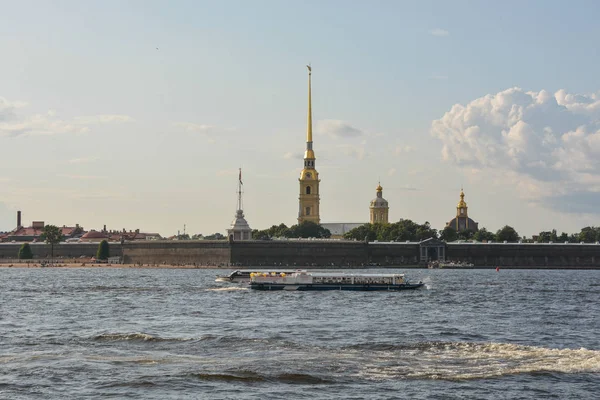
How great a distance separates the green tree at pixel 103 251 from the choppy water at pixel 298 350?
110325 mm

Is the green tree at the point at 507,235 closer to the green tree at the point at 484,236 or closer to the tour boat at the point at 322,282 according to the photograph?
the green tree at the point at 484,236

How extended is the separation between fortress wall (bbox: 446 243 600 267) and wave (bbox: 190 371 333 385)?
Answer: 13136cm

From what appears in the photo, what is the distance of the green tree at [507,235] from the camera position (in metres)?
191

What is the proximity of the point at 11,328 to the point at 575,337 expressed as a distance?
77.7ft

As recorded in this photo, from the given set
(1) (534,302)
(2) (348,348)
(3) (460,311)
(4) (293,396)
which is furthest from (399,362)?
(1) (534,302)

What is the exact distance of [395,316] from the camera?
52.9 meters

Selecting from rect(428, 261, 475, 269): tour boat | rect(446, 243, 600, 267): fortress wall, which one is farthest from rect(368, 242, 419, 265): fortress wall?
rect(446, 243, 600, 267): fortress wall

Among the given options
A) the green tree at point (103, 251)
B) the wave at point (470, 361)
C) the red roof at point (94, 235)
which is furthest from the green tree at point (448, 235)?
the wave at point (470, 361)

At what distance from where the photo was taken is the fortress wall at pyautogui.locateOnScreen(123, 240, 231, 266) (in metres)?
157

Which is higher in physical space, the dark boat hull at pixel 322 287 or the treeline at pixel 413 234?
the treeline at pixel 413 234

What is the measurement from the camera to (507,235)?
19275cm

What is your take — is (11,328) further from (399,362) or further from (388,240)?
(388,240)

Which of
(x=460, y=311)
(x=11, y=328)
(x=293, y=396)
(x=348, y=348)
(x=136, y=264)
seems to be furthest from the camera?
(x=136, y=264)

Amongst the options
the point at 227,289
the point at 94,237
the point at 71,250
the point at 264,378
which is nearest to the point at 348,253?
the point at 71,250
